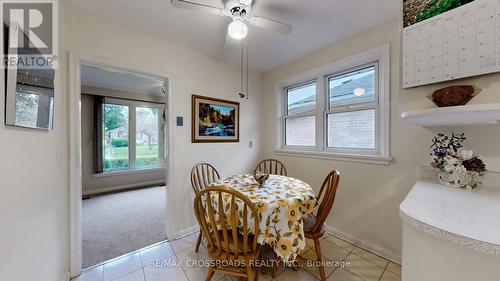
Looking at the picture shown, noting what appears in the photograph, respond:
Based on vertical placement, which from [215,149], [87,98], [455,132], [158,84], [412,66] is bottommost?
[215,149]

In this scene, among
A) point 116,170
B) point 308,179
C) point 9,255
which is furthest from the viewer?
point 116,170

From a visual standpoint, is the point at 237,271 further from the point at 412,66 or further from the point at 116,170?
the point at 116,170

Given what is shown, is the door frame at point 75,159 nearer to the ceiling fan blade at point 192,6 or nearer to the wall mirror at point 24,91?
the wall mirror at point 24,91

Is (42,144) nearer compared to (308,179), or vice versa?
(42,144)

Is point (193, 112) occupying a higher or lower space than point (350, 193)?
higher

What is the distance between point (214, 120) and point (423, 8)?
2315mm

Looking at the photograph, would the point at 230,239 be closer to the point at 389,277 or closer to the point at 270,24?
the point at 389,277

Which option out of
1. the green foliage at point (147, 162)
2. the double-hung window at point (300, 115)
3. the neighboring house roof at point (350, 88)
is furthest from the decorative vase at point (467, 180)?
the green foliage at point (147, 162)

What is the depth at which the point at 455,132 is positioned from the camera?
142 centimetres

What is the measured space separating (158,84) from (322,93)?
334 cm

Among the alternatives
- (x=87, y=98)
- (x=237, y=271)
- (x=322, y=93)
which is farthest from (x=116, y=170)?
(x=322, y=93)

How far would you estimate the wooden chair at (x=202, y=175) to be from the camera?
232cm

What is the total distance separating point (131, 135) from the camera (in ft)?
15.4

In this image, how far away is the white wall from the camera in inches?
36.4
